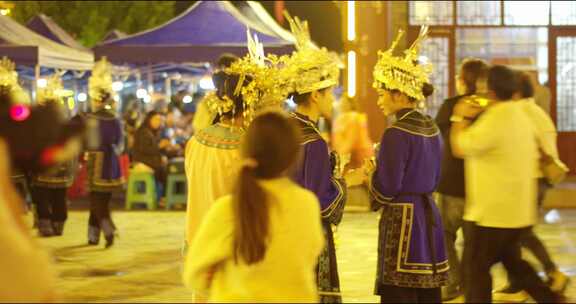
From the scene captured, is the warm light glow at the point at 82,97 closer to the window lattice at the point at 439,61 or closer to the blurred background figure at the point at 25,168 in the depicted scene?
the window lattice at the point at 439,61

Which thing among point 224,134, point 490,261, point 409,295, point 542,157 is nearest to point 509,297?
point 542,157

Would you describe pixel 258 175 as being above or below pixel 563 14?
below

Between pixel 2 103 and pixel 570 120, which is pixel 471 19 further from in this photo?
pixel 2 103

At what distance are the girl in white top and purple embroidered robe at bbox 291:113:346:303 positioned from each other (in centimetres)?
212

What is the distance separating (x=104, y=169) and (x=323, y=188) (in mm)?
6794

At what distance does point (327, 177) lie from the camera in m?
6.68

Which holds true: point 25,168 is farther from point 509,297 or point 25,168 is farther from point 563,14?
point 563,14

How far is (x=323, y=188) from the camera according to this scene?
6.66m

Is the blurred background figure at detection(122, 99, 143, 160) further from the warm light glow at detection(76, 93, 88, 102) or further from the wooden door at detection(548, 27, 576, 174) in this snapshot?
the wooden door at detection(548, 27, 576, 174)

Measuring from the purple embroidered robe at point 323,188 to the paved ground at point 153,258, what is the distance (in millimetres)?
2818

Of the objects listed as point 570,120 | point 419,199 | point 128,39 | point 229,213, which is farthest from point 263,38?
point 229,213

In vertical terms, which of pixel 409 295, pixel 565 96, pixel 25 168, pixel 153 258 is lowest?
pixel 153 258

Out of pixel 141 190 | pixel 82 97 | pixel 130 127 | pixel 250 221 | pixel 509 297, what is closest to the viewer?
pixel 250 221

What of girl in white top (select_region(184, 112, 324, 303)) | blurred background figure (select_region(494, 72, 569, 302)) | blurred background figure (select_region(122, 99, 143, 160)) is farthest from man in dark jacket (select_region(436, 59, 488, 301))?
blurred background figure (select_region(122, 99, 143, 160))
